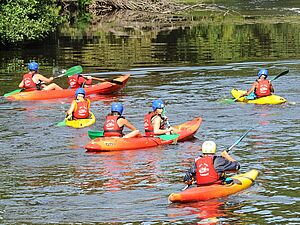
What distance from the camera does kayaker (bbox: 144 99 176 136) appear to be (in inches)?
717

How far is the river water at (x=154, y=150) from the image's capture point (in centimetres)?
1314

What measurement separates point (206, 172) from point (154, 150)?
15.0 ft

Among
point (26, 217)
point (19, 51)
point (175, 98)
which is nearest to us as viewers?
point (26, 217)

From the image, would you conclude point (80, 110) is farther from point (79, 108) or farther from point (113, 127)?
point (113, 127)

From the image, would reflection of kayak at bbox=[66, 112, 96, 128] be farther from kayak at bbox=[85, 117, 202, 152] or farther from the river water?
kayak at bbox=[85, 117, 202, 152]

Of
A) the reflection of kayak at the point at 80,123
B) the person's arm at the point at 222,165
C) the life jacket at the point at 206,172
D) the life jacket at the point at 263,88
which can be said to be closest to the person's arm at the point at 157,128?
the reflection of kayak at the point at 80,123


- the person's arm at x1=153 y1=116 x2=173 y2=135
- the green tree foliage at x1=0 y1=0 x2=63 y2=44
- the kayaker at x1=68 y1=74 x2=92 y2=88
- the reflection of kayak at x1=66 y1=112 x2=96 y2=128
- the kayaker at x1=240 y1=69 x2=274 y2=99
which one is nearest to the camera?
the person's arm at x1=153 y1=116 x2=173 y2=135

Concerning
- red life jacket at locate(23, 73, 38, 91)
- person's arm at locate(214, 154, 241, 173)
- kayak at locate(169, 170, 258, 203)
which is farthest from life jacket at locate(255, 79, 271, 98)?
person's arm at locate(214, 154, 241, 173)

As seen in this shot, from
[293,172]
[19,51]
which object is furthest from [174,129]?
[19,51]

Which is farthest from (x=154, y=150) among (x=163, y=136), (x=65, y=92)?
(x=65, y=92)

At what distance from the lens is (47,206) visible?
13539mm

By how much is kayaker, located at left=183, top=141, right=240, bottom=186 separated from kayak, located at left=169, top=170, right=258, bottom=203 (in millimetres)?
143

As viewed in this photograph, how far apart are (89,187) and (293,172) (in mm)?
4143

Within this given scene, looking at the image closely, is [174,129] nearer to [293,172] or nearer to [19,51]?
[293,172]
